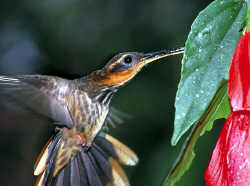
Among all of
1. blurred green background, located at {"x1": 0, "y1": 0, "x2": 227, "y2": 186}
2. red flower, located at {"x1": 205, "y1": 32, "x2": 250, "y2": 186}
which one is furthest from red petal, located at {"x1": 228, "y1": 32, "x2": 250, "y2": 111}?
blurred green background, located at {"x1": 0, "y1": 0, "x2": 227, "y2": 186}

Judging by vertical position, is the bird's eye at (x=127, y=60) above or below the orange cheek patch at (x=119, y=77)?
above

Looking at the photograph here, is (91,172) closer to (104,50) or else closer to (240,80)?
(240,80)

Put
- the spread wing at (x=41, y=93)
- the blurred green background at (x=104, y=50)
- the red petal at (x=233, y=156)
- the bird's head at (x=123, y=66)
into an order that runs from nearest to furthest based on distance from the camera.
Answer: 1. the red petal at (x=233, y=156)
2. the spread wing at (x=41, y=93)
3. the bird's head at (x=123, y=66)
4. the blurred green background at (x=104, y=50)

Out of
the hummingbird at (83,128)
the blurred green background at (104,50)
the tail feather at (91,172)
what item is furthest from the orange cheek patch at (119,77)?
the blurred green background at (104,50)

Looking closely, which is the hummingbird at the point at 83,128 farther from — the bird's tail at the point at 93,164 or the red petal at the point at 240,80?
the red petal at the point at 240,80

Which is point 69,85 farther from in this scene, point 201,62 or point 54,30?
point 54,30

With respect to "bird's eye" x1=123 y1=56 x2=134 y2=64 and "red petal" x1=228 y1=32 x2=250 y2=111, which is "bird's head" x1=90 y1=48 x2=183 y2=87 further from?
"red petal" x1=228 y1=32 x2=250 y2=111

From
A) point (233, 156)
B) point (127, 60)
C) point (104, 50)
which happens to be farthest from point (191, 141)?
point (104, 50)
